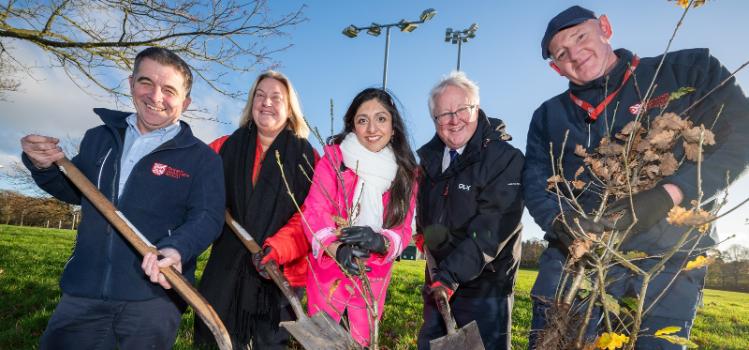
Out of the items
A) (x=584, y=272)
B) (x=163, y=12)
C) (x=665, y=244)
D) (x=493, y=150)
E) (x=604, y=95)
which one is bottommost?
(x=584, y=272)

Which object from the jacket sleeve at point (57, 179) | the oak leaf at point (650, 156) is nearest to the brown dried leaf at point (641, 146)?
the oak leaf at point (650, 156)

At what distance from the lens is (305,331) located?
1981 mm

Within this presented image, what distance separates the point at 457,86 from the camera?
3.00 metres

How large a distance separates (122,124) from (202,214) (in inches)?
30.4

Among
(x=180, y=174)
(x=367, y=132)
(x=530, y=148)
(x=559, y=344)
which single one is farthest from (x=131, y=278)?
(x=530, y=148)

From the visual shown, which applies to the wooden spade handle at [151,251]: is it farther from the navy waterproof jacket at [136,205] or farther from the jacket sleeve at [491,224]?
the jacket sleeve at [491,224]

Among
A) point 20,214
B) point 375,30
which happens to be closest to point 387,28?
point 375,30

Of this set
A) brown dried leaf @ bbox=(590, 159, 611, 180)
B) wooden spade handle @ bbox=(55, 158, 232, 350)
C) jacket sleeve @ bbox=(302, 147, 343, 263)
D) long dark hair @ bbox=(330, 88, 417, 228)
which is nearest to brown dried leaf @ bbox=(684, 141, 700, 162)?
brown dried leaf @ bbox=(590, 159, 611, 180)

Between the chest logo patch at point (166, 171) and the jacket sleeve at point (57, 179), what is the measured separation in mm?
453

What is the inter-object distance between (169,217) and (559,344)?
2152mm

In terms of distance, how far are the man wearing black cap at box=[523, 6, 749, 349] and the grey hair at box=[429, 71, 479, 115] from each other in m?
0.46

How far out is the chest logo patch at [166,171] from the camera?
2.57 meters

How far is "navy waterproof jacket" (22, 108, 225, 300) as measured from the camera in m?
2.38

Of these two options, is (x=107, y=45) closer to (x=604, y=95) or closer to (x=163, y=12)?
(x=163, y=12)
